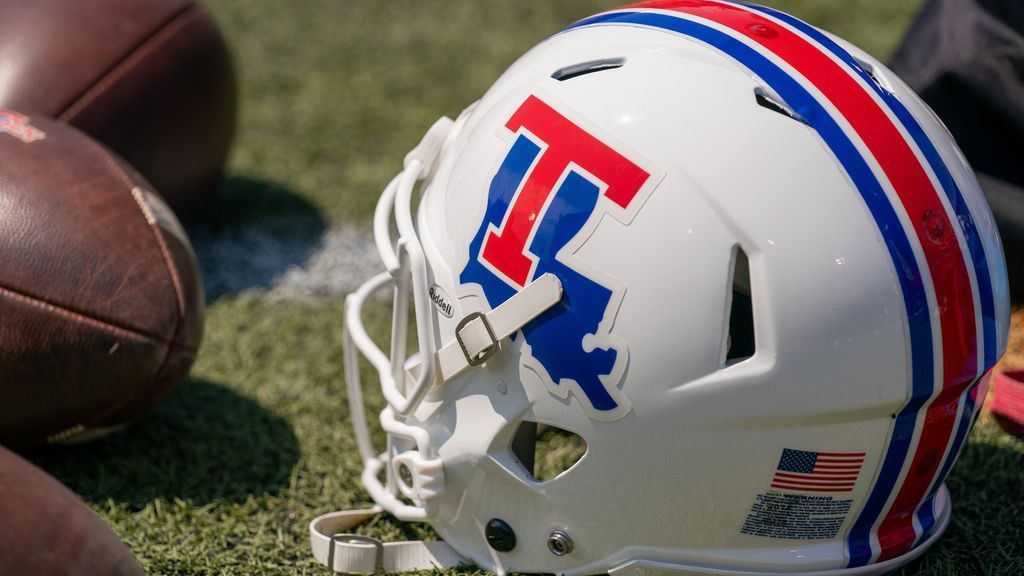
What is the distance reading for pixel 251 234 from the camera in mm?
2980

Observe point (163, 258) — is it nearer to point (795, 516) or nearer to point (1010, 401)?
point (795, 516)

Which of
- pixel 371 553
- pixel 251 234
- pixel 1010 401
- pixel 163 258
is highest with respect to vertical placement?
pixel 1010 401

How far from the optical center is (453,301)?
1588mm

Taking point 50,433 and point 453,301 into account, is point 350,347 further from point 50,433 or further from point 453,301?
point 50,433

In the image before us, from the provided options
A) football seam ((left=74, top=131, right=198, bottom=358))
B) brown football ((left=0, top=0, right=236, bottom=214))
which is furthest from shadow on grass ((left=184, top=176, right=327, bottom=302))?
football seam ((left=74, top=131, right=198, bottom=358))

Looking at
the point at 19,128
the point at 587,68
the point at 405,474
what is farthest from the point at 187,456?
the point at 587,68

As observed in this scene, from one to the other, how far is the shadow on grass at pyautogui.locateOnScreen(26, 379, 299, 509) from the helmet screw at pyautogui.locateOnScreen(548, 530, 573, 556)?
0.61m

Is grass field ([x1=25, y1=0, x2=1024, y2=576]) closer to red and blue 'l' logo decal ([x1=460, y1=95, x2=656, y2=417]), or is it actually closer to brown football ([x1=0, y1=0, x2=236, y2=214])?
brown football ([x1=0, y1=0, x2=236, y2=214])

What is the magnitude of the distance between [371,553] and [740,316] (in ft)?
2.26

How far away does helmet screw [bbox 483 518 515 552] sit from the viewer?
5.49ft

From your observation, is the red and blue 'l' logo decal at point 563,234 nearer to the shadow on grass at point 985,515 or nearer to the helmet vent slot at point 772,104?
the helmet vent slot at point 772,104

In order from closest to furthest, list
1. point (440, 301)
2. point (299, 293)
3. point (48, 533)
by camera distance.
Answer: point (48, 533) < point (440, 301) < point (299, 293)

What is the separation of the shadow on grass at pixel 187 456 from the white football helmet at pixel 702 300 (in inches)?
19.8

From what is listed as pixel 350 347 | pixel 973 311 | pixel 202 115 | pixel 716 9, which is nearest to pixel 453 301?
pixel 350 347
